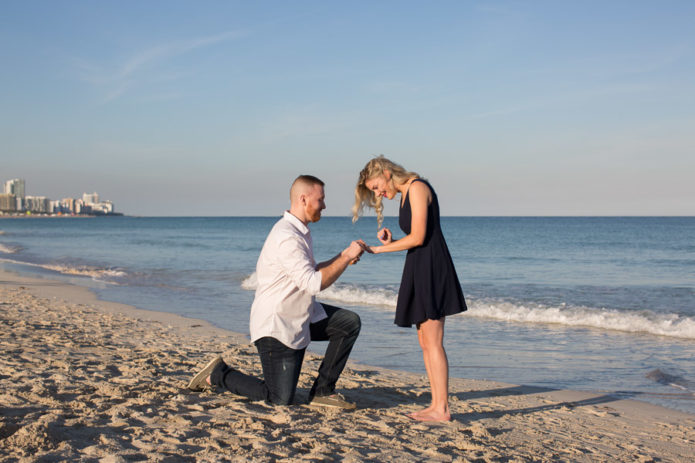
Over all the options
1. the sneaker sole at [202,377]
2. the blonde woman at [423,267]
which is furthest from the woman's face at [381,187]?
the sneaker sole at [202,377]

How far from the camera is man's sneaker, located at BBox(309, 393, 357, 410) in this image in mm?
4336

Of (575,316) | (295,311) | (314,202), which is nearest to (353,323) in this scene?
(295,311)

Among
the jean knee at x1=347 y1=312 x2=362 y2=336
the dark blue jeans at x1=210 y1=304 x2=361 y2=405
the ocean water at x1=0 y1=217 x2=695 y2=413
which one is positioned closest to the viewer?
the dark blue jeans at x1=210 y1=304 x2=361 y2=405

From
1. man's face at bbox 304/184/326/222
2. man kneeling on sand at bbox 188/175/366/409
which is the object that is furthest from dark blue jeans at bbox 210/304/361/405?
man's face at bbox 304/184/326/222

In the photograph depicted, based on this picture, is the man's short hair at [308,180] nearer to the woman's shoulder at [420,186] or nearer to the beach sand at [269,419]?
the woman's shoulder at [420,186]

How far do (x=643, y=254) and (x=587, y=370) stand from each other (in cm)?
2845

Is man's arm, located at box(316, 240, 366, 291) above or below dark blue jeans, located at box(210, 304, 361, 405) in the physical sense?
above

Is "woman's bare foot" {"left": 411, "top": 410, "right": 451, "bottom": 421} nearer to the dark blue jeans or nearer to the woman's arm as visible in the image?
the dark blue jeans

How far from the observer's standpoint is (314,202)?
4.19m

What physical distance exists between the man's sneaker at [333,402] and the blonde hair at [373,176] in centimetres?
139

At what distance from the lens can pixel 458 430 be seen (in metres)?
4.10

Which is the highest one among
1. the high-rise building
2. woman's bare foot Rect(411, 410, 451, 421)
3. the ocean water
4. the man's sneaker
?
the high-rise building

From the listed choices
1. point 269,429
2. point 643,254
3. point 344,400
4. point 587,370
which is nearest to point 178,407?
point 269,429

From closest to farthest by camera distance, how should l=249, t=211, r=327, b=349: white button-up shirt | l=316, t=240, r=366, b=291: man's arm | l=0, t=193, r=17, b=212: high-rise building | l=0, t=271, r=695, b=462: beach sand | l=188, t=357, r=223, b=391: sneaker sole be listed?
l=0, t=271, r=695, b=462: beach sand < l=316, t=240, r=366, b=291: man's arm < l=249, t=211, r=327, b=349: white button-up shirt < l=188, t=357, r=223, b=391: sneaker sole < l=0, t=193, r=17, b=212: high-rise building
